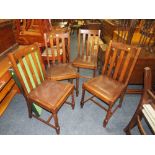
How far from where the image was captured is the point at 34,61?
163 cm

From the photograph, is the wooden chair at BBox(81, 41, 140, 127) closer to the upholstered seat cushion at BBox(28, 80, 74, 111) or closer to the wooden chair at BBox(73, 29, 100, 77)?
the upholstered seat cushion at BBox(28, 80, 74, 111)

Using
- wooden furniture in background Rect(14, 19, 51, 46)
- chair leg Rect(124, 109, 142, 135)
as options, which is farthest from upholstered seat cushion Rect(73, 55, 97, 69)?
chair leg Rect(124, 109, 142, 135)

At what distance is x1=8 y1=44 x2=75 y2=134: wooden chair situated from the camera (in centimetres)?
145

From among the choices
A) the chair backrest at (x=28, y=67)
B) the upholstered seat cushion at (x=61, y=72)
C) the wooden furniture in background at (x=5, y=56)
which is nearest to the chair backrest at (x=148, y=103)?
the upholstered seat cushion at (x=61, y=72)

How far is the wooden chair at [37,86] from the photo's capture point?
4.77ft

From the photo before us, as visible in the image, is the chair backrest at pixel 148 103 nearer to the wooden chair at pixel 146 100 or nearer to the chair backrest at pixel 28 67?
the wooden chair at pixel 146 100

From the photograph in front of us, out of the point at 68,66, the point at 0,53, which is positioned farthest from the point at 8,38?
the point at 68,66

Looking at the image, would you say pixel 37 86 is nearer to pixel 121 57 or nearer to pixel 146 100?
pixel 121 57

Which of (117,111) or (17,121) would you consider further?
(117,111)

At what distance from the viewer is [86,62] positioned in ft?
7.56

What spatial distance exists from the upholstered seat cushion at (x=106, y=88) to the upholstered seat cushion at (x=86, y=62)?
1.37 feet
